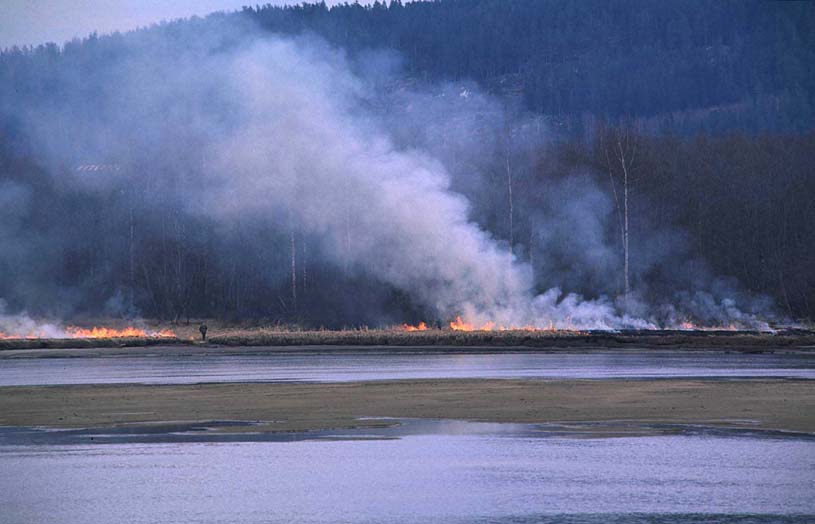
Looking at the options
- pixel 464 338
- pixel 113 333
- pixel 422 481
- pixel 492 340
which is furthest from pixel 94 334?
pixel 422 481

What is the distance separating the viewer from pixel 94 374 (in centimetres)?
4438

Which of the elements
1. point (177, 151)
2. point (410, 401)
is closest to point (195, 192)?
point (177, 151)

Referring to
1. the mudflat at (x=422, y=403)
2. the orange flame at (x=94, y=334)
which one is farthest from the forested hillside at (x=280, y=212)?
the mudflat at (x=422, y=403)

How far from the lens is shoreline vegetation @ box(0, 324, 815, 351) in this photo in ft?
198

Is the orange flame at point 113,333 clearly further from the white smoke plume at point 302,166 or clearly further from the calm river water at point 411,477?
the calm river water at point 411,477

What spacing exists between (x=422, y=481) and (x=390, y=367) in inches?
1063

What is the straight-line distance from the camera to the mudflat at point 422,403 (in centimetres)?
2753

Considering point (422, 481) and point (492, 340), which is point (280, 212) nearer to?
point (492, 340)

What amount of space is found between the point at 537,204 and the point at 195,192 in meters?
29.0

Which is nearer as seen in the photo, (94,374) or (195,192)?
(94,374)

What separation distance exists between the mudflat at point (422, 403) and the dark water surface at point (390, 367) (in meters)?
3.09

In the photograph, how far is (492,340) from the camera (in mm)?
63125

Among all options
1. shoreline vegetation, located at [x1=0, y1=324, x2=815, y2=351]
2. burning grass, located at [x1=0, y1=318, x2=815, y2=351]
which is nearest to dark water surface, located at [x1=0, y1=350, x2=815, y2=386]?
shoreline vegetation, located at [x1=0, y1=324, x2=815, y2=351]

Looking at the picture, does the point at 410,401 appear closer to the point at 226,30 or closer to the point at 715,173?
the point at 226,30
